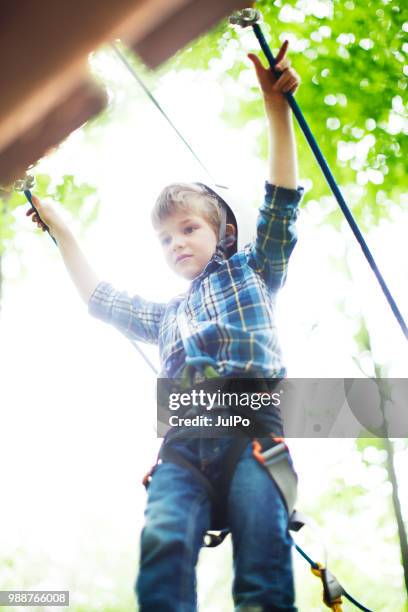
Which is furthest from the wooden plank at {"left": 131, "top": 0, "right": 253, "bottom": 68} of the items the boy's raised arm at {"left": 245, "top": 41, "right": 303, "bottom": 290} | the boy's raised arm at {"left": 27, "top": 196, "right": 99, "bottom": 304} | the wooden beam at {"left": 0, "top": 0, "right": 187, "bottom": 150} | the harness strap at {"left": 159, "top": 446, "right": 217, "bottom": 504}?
the boy's raised arm at {"left": 27, "top": 196, "right": 99, "bottom": 304}

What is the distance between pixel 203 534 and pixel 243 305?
0.73 metres

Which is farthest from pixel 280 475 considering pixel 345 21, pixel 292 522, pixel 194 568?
pixel 345 21

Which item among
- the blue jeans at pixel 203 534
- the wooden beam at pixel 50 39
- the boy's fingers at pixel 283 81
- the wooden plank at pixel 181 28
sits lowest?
the blue jeans at pixel 203 534

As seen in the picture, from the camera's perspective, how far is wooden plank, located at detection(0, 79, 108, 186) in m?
0.99

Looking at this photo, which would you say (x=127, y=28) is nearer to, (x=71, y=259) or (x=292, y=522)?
(x=292, y=522)

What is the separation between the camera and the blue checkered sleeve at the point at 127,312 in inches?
97.7

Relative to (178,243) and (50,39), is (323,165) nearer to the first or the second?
(178,243)

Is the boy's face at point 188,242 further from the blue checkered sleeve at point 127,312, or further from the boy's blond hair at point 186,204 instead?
the blue checkered sleeve at point 127,312

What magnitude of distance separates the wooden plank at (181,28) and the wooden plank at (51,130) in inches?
3.9

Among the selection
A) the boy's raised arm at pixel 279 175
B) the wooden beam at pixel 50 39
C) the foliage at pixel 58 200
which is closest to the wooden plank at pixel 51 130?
the wooden beam at pixel 50 39

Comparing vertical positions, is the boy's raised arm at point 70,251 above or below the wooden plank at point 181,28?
above

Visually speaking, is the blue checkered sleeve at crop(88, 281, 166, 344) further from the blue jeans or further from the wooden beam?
the wooden beam

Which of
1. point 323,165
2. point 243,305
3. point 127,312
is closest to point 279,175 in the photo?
point 323,165

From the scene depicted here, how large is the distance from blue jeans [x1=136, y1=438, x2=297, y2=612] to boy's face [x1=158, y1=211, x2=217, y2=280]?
2.39ft
